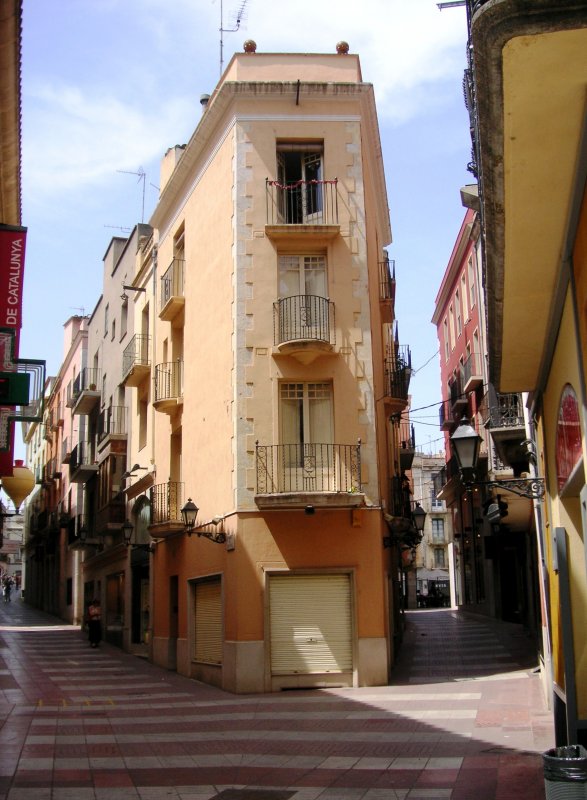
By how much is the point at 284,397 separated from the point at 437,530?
199 ft

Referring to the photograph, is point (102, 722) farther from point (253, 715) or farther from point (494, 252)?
point (494, 252)

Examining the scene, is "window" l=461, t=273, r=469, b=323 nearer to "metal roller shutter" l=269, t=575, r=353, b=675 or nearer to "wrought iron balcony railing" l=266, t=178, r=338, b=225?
"wrought iron balcony railing" l=266, t=178, r=338, b=225

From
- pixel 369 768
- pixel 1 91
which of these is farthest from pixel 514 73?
pixel 1 91

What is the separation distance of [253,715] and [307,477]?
546cm

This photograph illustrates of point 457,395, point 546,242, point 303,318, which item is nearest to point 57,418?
point 457,395

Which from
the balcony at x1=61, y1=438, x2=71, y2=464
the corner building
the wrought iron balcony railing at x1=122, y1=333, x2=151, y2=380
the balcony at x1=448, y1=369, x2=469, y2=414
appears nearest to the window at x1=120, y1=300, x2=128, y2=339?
the wrought iron balcony railing at x1=122, y1=333, x2=151, y2=380

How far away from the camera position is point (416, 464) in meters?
73.4

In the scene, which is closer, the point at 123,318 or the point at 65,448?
the point at 123,318

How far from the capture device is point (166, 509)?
910 inches

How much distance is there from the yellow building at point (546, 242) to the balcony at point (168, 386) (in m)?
A: 12.6

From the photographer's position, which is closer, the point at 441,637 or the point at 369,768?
the point at 369,768

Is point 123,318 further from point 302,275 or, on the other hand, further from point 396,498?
point 396,498

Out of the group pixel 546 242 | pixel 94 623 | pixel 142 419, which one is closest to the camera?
pixel 546 242

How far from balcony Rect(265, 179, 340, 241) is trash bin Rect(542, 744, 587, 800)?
14.9 metres
